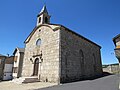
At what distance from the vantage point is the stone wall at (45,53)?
13295 mm

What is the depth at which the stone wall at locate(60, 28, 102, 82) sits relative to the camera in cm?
1360

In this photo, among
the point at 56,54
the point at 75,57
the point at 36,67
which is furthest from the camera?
the point at 36,67

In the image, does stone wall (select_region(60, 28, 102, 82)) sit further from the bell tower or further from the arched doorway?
the bell tower

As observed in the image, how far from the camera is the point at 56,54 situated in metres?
13.5

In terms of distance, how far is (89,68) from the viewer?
19016 mm

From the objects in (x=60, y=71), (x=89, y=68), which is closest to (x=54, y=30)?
(x=60, y=71)

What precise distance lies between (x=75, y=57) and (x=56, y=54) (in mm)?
3540

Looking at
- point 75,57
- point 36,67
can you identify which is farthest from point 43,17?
point 75,57

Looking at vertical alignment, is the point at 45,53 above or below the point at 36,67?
above

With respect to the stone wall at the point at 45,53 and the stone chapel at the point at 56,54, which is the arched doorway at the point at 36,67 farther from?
the stone wall at the point at 45,53

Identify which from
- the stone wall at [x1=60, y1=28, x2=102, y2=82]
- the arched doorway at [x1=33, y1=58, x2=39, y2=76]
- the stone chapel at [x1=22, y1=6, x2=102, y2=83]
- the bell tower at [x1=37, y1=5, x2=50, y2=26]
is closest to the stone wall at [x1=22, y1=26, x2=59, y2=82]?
the stone chapel at [x1=22, y1=6, x2=102, y2=83]

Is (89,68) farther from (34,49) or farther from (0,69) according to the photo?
(0,69)

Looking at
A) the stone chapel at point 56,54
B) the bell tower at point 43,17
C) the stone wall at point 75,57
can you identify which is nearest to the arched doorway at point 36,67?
the stone chapel at point 56,54

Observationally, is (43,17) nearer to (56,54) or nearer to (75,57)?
(56,54)
